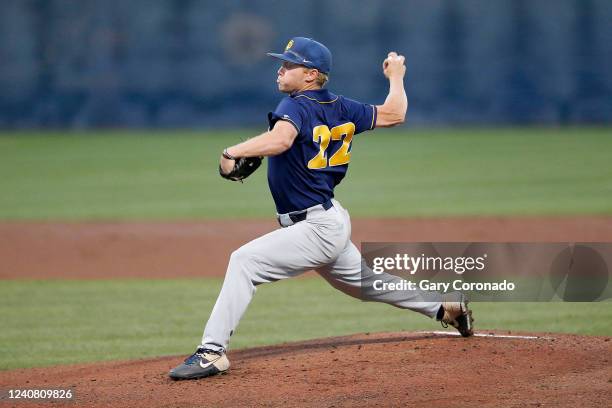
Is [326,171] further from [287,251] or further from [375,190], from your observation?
[375,190]

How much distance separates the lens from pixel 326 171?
213 inches

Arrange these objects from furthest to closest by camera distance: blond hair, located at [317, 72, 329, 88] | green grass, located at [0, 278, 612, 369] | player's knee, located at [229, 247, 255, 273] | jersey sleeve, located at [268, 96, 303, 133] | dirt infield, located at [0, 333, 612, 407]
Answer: green grass, located at [0, 278, 612, 369] → blond hair, located at [317, 72, 329, 88] → player's knee, located at [229, 247, 255, 273] → jersey sleeve, located at [268, 96, 303, 133] → dirt infield, located at [0, 333, 612, 407]

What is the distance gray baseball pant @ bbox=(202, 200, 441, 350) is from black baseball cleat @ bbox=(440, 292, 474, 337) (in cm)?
49

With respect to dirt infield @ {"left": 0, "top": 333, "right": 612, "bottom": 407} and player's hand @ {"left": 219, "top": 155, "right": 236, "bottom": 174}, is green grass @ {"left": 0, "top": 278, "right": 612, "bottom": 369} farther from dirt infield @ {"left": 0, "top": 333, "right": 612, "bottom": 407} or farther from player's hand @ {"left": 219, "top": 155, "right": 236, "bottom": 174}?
player's hand @ {"left": 219, "top": 155, "right": 236, "bottom": 174}

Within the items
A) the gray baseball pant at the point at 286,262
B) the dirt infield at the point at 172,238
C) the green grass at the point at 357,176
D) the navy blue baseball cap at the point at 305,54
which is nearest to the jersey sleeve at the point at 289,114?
the navy blue baseball cap at the point at 305,54

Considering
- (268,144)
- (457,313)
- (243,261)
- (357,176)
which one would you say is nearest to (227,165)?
(268,144)

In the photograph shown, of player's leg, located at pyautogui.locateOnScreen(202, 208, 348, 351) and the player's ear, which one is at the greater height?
the player's ear

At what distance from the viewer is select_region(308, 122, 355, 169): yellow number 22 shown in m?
5.32

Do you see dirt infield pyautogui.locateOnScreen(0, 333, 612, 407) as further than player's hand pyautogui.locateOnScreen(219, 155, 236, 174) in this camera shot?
No

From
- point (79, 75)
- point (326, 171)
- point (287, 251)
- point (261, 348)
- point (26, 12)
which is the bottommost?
point (261, 348)

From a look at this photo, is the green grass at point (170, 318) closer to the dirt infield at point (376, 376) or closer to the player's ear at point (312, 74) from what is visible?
the dirt infield at point (376, 376)

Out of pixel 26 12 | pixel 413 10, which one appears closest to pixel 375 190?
pixel 413 10

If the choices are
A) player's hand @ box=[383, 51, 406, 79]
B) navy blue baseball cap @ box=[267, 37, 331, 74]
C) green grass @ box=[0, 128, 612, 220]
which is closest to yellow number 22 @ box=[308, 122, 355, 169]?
navy blue baseball cap @ box=[267, 37, 331, 74]

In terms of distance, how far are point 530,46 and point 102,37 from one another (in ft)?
30.0
